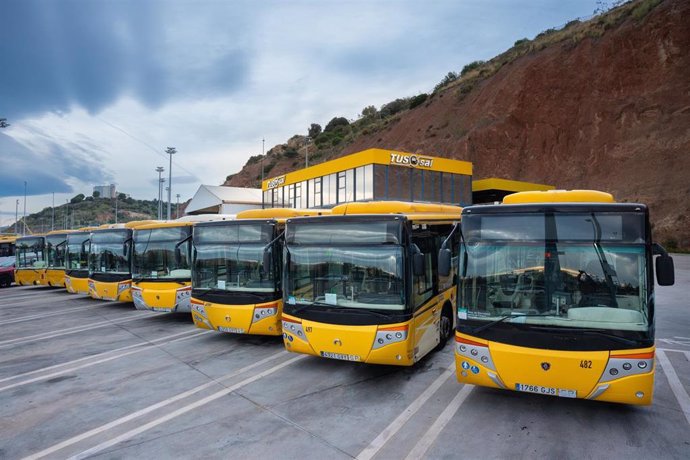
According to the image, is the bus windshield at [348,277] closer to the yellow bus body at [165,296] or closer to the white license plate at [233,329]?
the white license plate at [233,329]

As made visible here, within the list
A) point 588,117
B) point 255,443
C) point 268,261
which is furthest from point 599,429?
point 588,117

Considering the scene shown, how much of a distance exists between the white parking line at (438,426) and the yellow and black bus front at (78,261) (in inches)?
593

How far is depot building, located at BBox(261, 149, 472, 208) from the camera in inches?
1037

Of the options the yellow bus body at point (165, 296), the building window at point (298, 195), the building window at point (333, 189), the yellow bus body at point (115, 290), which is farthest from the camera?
the building window at point (298, 195)

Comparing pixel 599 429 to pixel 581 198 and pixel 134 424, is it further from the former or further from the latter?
pixel 134 424

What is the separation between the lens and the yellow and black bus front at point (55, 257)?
64.3 ft

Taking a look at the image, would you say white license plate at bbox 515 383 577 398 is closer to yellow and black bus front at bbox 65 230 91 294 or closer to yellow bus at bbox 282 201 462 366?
yellow bus at bbox 282 201 462 366

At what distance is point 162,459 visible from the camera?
4.84 m

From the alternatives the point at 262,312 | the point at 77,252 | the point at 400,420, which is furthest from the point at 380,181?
the point at 400,420

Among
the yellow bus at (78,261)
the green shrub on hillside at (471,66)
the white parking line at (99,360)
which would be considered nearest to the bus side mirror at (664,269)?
the white parking line at (99,360)

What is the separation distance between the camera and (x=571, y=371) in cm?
518

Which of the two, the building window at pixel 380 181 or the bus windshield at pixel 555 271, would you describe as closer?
the bus windshield at pixel 555 271

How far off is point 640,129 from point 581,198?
42633mm

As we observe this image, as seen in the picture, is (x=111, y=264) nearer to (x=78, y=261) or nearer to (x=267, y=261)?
(x=78, y=261)
